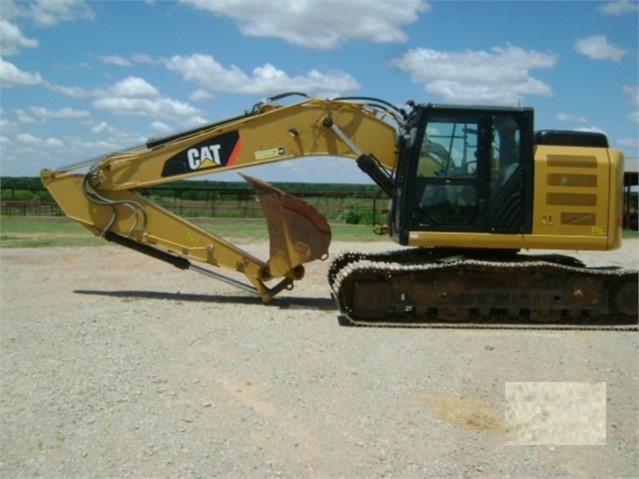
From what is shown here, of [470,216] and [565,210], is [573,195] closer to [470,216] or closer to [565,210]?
[565,210]

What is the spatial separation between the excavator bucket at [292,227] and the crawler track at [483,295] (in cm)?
72

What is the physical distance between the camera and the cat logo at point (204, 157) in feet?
36.0

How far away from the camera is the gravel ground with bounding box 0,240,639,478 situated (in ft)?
16.5

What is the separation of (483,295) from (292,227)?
8.83 feet

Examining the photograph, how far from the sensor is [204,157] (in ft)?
36.1

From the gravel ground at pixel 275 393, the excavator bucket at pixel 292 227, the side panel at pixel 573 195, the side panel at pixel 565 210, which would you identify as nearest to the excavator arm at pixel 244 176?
the excavator bucket at pixel 292 227

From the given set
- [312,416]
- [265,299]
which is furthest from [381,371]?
[265,299]

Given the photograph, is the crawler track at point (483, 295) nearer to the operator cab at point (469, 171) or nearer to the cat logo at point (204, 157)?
the operator cab at point (469, 171)

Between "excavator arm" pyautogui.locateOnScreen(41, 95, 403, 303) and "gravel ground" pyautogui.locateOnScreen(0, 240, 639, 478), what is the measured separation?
A: 0.81 meters

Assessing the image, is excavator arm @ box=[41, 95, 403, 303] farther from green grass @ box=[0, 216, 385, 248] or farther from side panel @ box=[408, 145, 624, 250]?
green grass @ box=[0, 216, 385, 248]

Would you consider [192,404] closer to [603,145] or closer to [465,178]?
[465,178]

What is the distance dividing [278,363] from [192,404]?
59.7 inches

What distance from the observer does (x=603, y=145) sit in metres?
10.4

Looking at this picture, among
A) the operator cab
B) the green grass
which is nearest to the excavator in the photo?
the operator cab
